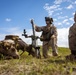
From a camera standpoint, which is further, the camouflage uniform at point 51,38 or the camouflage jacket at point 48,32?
the camouflage jacket at point 48,32

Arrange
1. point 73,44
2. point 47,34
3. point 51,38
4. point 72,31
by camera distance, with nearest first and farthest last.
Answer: point 73,44 → point 72,31 → point 51,38 → point 47,34

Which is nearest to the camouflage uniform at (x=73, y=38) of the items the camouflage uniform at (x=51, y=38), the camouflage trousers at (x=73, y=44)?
the camouflage trousers at (x=73, y=44)

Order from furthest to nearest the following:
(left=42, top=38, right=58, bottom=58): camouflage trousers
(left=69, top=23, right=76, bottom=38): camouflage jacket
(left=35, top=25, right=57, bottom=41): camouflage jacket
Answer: (left=35, top=25, right=57, bottom=41): camouflage jacket < (left=42, top=38, right=58, bottom=58): camouflage trousers < (left=69, top=23, right=76, bottom=38): camouflage jacket

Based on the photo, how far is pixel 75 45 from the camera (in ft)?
43.2

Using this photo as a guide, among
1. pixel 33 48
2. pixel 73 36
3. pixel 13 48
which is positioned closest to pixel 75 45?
pixel 73 36

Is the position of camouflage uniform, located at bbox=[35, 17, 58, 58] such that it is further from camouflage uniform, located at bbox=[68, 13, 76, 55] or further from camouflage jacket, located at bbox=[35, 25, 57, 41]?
camouflage uniform, located at bbox=[68, 13, 76, 55]

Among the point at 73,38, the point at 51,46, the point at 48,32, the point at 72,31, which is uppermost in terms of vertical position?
the point at 48,32

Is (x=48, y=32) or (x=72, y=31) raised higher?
(x=48, y=32)

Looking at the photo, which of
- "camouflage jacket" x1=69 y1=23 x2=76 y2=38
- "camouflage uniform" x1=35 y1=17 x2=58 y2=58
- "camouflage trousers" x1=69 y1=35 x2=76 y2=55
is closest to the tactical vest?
"camouflage uniform" x1=35 y1=17 x2=58 y2=58

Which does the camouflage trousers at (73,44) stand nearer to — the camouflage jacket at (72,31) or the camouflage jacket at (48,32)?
the camouflage jacket at (72,31)

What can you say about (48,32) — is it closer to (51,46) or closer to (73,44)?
(51,46)

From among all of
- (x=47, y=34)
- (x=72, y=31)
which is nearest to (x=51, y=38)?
(x=47, y=34)

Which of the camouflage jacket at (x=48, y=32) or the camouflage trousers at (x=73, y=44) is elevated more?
the camouflage jacket at (x=48, y=32)

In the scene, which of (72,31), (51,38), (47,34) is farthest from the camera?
(47,34)
